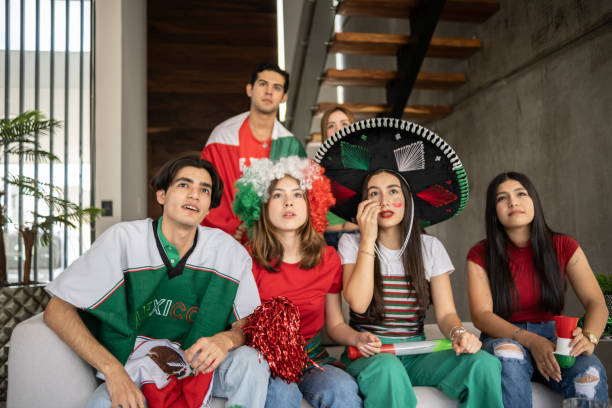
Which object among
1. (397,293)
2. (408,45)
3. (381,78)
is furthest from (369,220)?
(381,78)

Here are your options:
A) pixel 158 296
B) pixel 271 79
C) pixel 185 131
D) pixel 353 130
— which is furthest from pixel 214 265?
pixel 185 131

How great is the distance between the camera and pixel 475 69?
3.80 metres

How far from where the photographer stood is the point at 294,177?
2.18m

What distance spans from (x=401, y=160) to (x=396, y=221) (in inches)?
10.4

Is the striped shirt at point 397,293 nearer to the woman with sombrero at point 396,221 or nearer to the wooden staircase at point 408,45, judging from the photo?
Result: the woman with sombrero at point 396,221

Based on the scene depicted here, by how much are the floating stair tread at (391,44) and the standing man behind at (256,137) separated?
82 cm

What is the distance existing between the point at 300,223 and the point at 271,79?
1162 mm

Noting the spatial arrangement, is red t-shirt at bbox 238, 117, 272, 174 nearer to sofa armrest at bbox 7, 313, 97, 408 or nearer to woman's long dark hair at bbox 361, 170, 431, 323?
woman's long dark hair at bbox 361, 170, 431, 323

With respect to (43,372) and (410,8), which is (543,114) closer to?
(410,8)

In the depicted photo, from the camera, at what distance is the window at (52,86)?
14.4ft

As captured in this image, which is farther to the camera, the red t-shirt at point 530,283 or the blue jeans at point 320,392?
the red t-shirt at point 530,283

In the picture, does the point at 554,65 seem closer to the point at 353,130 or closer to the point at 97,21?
the point at 353,130

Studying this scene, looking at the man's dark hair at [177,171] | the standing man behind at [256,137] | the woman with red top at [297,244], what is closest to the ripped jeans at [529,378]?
the woman with red top at [297,244]

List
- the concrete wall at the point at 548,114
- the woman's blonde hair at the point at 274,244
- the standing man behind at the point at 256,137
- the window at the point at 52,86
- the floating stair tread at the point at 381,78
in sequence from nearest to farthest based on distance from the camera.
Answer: the woman's blonde hair at the point at 274,244
the concrete wall at the point at 548,114
the standing man behind at the point at 256,137
the floating stair tread at the point at 381,78
the window at the point at 52,86
